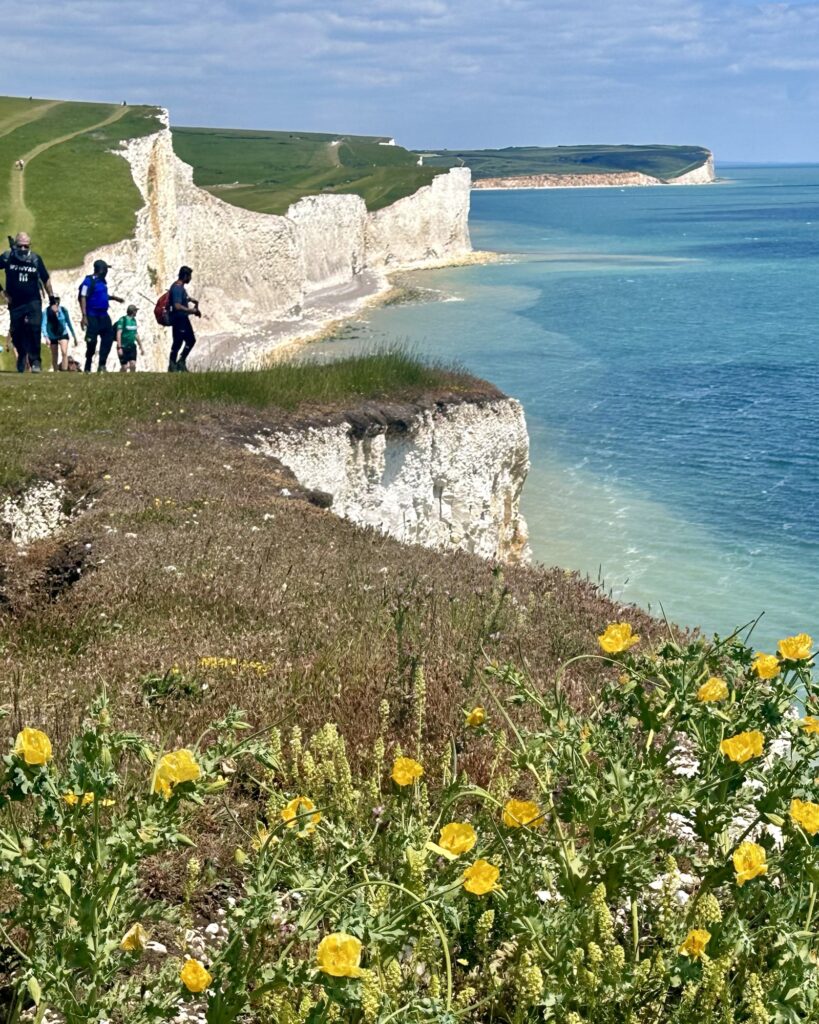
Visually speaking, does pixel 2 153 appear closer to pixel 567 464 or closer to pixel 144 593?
pixel 567 464

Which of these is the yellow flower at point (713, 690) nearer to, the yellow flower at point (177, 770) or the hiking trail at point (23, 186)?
the yellow flower at point (177, 770)

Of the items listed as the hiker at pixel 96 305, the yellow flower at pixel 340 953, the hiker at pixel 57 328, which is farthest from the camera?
the hiker at pixel 57 328

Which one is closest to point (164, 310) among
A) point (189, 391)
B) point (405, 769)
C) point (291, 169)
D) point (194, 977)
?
point (189, 391)

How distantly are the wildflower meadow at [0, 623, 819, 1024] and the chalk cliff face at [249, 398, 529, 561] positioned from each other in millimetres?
13494

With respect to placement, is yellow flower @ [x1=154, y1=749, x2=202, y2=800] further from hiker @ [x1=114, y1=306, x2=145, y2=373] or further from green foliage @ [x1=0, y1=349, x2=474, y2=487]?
hiker @ [x1=114, y1=306, x2=145, y2=373]

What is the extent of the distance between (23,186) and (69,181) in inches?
74.7

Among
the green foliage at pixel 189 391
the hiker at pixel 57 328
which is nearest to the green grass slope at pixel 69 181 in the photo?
the hiker at pixel 57 328

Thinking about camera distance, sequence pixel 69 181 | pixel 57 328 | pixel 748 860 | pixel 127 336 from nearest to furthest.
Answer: pixel 748 860 → pixel 57 328 → pixel 127 336 → pixel 69 181

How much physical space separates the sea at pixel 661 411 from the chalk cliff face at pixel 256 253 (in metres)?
5.21

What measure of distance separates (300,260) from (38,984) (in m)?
74.5

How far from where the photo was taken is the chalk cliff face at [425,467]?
18531 millimetres

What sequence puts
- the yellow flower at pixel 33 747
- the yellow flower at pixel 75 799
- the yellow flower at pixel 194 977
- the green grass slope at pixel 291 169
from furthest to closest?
→ the green grass slope at pixel 291 169, the yellow flower at pixel 75 799, the yellow flower at pixel 33 747, the yellow flower at pixel 194 977

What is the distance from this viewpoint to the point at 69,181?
43.6 m

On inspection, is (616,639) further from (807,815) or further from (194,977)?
(194,977)
